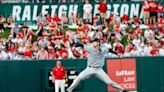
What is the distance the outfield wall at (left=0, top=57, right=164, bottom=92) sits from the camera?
2247 centimetres

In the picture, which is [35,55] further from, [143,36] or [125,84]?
[143,36]

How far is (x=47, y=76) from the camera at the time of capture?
896 inches

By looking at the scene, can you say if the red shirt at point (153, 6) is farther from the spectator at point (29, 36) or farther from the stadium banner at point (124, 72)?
the stadium banner at point (124, 72)

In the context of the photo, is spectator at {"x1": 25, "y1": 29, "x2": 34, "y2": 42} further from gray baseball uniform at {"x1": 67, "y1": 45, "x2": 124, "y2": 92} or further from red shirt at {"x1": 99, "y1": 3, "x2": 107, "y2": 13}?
gray baseball uniform at {"x1": 67, "y1": 45, "x2": 124, "y2": 92}

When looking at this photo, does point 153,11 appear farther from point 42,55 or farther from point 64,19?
point 42,55

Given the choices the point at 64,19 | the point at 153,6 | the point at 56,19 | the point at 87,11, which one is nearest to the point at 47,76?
the point at 56,19

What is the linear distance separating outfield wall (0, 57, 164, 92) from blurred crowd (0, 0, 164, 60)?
0.89 metres

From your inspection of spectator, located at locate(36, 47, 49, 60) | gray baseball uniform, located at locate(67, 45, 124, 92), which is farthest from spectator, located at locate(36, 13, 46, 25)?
gray baseball uniform, located at locate(67, 45, 124, 92)

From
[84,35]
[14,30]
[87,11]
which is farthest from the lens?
[87,11]

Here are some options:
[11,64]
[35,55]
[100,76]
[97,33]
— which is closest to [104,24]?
[97,33]

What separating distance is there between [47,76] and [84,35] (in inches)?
196

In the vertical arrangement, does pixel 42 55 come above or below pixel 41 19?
below

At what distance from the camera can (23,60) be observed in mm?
22547

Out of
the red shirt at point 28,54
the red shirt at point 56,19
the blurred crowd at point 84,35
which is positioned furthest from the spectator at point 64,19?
the red shirt at point 28,54
